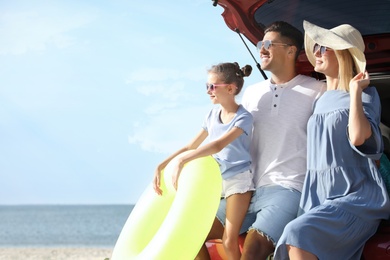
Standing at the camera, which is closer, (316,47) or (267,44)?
(316,47)

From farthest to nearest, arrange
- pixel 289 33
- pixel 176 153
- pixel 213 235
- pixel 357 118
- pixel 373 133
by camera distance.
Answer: pixel 176 153 → pixel 213 235 → pixel 289 33 → pixel 373 133 → pixel 357 118

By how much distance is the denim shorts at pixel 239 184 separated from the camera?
370 centimetres

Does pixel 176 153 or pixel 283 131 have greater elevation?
pixel 283 131

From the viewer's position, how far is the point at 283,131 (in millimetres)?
3705

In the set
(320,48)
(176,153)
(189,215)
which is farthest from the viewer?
(176,153)

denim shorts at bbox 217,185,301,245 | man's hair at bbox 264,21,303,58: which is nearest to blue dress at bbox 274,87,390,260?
denim shorts at bbox 217,185,301,245

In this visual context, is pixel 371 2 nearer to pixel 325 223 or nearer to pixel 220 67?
pixel 220 67

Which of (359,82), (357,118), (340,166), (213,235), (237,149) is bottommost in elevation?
(213,235)

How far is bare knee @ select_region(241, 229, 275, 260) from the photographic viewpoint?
351 cm

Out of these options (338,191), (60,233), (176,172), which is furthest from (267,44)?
(60,233)

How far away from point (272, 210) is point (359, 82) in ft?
2.37

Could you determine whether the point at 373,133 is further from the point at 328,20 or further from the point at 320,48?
the point at 328,20

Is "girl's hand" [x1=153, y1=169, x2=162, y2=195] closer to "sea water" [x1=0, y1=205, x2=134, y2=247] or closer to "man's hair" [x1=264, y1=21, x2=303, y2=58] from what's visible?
"man's hair" [x1=264, y1=21, x2=303, y2=58]

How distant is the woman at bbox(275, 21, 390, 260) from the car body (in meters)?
0.47
